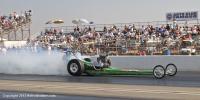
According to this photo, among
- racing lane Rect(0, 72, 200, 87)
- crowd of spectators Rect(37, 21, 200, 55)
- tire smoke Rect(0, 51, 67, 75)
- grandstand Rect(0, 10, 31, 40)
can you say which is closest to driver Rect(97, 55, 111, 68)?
racing lane Rect(0, 72, 200, 87)

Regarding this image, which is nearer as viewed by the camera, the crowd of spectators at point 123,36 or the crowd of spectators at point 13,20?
the crowd of spectators at point 123,36

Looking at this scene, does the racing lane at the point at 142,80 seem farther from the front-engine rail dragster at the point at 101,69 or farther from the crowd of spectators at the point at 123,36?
the crowd of spectators at the point at 123,36

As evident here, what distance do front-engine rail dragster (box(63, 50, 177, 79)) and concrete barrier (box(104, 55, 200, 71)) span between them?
3.64 meters

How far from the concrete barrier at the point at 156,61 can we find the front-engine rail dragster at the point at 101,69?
3637 millimetres

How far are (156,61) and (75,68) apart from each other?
17.4ft

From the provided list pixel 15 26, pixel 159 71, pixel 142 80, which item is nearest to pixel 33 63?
pixel 159 71

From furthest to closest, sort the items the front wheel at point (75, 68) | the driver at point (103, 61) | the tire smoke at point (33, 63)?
the tire smoke at point (33, 63) < the front wheel at point (75, 68) < the driver at point (103, 61)

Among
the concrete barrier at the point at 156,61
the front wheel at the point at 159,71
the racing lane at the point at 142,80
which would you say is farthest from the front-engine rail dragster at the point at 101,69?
the concrete barrier at the point at 156,61

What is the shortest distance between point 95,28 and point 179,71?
14758 millimetres

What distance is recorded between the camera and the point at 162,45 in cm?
2309

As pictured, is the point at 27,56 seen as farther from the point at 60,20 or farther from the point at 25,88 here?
the point at 60,20

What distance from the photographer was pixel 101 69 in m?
18.2

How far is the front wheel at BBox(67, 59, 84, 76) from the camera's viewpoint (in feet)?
61.0

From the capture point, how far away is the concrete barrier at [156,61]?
21.5 meters
